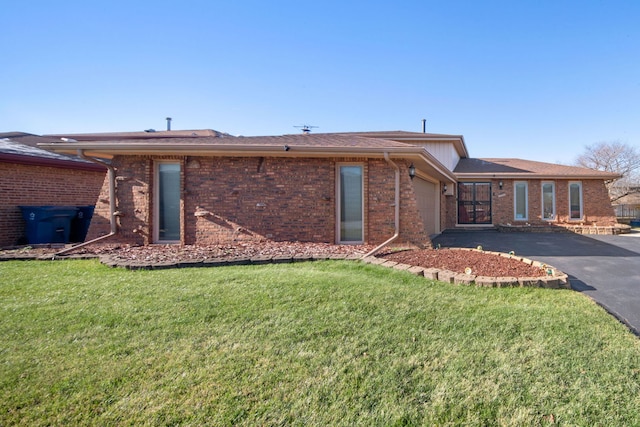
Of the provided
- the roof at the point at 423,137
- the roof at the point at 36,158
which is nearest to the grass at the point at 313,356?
the roof at the point at 36,158

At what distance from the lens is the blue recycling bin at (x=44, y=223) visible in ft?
27.1

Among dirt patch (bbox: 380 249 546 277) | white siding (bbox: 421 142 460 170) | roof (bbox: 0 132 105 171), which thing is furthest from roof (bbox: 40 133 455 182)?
white siding (bbox: 421 142 460 170)

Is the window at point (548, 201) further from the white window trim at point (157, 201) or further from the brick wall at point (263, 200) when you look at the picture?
the white window trim at point (157, 201)

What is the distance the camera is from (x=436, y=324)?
3080 millimetres

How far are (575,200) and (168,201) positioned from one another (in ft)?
52.5

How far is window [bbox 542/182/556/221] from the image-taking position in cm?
1347

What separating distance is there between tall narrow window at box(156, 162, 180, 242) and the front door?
11.8m

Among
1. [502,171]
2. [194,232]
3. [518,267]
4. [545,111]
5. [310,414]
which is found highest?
[545,111]

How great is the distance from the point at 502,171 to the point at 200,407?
15.0 m

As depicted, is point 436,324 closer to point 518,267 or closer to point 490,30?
point 518,267

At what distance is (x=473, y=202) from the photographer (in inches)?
551

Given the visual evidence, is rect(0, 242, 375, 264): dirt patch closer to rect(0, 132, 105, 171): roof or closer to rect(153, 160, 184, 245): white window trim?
rect(153, 160, 184, 245): white window trim

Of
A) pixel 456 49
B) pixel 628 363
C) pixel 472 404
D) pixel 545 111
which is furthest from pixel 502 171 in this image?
pixel 472 404

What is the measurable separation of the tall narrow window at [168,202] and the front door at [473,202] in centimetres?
1183
